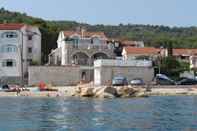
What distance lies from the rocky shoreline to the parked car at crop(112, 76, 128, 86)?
4.62 metres

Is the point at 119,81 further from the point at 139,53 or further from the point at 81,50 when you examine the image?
the point at 139,53

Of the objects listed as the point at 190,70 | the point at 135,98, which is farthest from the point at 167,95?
the point at 190,70

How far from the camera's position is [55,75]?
99250mm

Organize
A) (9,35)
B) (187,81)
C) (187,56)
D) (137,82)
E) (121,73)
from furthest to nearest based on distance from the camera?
(187,56) < (9,35) < (187,81) < (121,73) < (137,82)

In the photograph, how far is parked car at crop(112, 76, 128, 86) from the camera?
306 ft

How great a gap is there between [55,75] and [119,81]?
1101 centimetres

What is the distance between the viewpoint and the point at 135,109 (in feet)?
192

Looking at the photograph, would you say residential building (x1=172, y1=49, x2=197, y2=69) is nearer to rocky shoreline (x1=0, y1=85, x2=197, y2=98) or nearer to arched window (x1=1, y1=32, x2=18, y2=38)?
rocky shoreline (x1=0, y1=85, x2=197, y2=98)

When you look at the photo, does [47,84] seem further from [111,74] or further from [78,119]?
[78,119]

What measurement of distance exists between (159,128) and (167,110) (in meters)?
17.7

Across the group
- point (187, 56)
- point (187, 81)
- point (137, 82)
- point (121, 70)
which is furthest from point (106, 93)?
Result: point (187, 56)

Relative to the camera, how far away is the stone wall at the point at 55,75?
9881cm

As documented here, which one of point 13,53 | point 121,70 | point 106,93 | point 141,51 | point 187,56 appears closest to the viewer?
point 106,93

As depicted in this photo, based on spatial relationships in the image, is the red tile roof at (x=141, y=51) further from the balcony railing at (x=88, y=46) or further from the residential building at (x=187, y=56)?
the balcony railing at (x=88, y=46)
